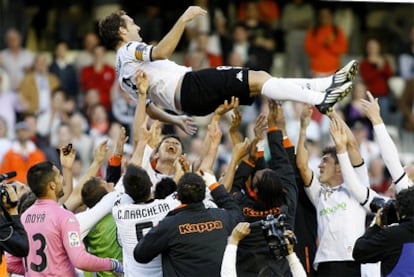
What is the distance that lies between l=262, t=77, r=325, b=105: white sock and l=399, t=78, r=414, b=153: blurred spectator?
875 cm

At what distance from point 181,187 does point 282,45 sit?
432 inches

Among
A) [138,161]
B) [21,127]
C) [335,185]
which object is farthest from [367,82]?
[138,161]

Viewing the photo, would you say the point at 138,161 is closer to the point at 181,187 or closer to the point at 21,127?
the point at 181,187

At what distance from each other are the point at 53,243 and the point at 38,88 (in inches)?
367

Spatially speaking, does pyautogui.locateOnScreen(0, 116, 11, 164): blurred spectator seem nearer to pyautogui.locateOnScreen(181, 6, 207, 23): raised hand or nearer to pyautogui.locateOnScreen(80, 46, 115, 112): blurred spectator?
pyautogui.locateOnScreen(80, 46, 115, 112): blurred spectator

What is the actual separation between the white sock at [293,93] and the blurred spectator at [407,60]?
9315mm

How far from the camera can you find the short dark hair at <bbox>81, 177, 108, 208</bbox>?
424 inches

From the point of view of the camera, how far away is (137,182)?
9.84 m

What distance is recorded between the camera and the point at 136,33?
37.0 feet

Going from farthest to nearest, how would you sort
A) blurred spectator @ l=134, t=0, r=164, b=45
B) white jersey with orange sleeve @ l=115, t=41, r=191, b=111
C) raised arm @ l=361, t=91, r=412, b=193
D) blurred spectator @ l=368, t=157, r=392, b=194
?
1. blurred spectator @ l=134, t=0, r=164, b=45
2. blurred spectator @ l=368, t=157, r=392, b=194
3. white jersey with orange sleeve @ l=115, t=41, r=191, b=111
4. raised arm @ l=361, t=91, r=412, b=193

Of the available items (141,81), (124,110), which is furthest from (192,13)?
(124,110)

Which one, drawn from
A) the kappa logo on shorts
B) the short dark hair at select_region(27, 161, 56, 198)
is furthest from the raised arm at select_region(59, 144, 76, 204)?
the kappa logo on shorts

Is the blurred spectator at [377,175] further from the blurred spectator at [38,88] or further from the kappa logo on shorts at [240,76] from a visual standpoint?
the kappa logo on shorts at [240,76]

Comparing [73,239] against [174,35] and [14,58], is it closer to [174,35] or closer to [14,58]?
[174,35]
